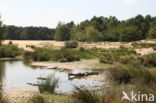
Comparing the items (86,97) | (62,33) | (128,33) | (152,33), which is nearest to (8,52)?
(86,97)

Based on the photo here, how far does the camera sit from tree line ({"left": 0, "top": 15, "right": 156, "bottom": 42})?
257 feet

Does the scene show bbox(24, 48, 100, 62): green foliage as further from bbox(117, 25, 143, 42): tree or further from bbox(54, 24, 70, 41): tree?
bbox(54, 24, 70, 41): tree

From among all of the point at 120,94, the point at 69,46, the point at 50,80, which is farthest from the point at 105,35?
the point at 120,94

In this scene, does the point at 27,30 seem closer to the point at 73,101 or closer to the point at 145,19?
the point at 145,19

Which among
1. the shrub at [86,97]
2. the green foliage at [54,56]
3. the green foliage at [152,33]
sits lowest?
Result: the green foliage at [54,56]

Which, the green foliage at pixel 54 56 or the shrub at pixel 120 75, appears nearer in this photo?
the shrub at pixel 120 75

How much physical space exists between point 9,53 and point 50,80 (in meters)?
27.6

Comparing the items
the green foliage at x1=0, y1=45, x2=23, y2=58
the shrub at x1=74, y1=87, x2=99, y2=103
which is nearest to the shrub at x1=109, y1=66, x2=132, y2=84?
the shrub at x1=74, y1=87, x2=99, y2=103

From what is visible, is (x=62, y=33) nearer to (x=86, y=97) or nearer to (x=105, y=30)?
(x=105, y=30)

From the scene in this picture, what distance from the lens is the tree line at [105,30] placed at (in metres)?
78.4

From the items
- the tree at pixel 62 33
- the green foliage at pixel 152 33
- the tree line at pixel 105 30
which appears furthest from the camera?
the tree at pixel 62 33

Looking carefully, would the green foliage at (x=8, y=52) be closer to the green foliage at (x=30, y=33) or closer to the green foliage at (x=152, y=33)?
the green foliage at (x=152, y=33)

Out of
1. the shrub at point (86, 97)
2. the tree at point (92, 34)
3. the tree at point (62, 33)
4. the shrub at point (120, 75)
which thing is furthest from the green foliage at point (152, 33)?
the shrub at point (86, 97)

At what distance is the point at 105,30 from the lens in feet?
297
